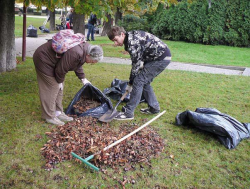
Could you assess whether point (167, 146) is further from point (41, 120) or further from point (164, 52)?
point (41, 120)

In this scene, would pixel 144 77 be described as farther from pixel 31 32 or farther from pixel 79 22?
pixel 31 32

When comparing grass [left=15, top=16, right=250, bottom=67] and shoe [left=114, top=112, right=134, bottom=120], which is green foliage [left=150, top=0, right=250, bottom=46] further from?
shoe [left=114, top=112, right=134, bottom=120]

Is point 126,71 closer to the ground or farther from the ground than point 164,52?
closer to the ground

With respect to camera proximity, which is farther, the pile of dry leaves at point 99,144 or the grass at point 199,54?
the grass at point 199,54

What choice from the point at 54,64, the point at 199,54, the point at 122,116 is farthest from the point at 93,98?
the point at 199,54

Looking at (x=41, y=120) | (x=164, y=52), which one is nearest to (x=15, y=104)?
(x=41, y=120)

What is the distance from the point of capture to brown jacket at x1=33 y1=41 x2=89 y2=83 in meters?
2.84

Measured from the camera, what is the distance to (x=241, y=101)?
191 inches

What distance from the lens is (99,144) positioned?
287 cm

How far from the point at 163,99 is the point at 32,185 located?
3091 mm

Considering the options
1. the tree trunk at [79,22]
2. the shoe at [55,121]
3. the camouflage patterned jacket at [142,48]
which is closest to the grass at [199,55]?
the tree trunk at [79,22]

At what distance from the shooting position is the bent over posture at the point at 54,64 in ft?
9.40

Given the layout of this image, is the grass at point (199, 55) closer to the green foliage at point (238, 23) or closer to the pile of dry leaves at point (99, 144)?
the green foliage at point (238, 23)

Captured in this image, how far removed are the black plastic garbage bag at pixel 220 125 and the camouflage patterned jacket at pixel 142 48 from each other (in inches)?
38.3
